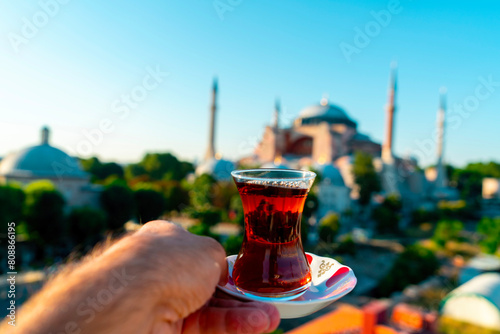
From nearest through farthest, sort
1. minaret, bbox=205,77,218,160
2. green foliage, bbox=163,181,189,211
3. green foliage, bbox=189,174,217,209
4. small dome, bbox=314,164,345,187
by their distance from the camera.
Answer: green foliage, bbox=189,174,217,209 → green foliage, bbox=163,181,189,211 → small dome, bbox=314,164,345,187 → minaret, bbox=205,77,218,160

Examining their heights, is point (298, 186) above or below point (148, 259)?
above

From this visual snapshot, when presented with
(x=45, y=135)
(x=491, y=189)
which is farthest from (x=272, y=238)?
(x=491, y=189)

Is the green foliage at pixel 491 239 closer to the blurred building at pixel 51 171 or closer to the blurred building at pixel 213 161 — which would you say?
the blurred building at pixel 213 161

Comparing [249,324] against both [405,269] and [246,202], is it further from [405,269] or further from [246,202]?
[405,269]

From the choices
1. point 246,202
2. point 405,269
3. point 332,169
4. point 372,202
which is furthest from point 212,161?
point 246,202

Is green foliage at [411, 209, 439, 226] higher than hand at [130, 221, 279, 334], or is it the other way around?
hand at [130, 221, 279, 334]

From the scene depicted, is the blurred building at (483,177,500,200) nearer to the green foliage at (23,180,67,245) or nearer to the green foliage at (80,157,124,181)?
the green foliage at (80,157,124,181)

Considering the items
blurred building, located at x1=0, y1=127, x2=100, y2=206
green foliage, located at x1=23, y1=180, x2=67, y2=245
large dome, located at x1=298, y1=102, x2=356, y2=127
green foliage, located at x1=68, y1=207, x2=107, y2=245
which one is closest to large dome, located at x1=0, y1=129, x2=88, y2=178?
blurred building, located at x1=0, y1=127, x2=100, y2=206
